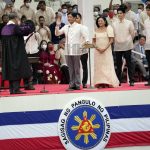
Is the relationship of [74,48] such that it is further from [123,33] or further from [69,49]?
[123,33]

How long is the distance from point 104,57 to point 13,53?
194cm

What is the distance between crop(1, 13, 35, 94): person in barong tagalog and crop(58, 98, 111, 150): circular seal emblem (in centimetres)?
112

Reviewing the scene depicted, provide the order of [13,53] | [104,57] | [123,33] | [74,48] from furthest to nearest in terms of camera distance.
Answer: [123,33] → [104,57] → [74,48] → [13,53]

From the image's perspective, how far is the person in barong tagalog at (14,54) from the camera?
37.8ft

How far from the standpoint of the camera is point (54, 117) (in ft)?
36.8

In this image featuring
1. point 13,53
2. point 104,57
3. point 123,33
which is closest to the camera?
point 13,53

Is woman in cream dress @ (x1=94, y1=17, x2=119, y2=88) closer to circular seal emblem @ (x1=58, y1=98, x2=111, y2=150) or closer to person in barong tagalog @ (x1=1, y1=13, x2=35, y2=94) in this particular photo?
circular seal emblem @ (x1=58, y1=98, x2=111, y2=150)

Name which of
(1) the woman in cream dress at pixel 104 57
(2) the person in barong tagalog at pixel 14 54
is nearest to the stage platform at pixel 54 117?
(2) the person in barong tagalog at pixel 14 54

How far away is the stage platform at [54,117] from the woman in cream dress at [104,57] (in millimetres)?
768

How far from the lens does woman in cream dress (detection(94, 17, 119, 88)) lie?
12.4m

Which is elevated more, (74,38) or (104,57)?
(74,38)

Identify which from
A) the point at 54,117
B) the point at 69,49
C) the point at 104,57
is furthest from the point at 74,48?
the point at 54,117

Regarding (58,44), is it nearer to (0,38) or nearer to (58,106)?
(0,38)

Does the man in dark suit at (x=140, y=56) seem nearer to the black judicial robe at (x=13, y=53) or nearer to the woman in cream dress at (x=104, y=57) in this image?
the woman in cream dress at (x=104, y=57)
